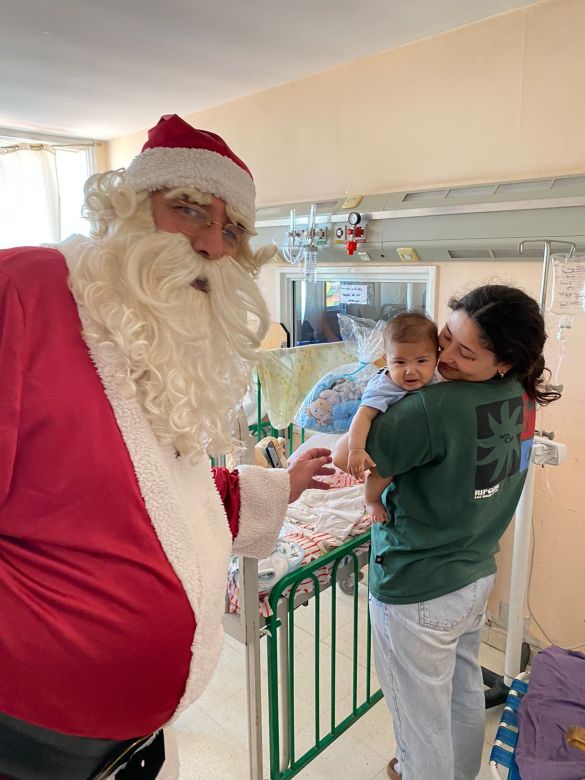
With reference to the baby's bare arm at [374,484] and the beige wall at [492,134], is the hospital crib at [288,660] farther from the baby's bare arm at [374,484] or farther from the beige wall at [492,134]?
the beige wall at [492,134]

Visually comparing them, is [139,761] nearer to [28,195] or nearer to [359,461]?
[359,461]

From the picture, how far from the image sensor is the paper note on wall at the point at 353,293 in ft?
9.51

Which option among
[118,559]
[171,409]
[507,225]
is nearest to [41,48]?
[507,225]

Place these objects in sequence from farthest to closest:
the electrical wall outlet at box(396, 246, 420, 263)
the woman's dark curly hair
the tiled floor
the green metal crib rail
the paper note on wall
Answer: the paper note on wall
the electrical wall outlet at box(396, 246, 420, 263)
the tiled floor
the green metal crib rail
the woman's dark curly hair

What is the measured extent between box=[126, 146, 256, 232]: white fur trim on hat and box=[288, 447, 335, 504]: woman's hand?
25.2 inches

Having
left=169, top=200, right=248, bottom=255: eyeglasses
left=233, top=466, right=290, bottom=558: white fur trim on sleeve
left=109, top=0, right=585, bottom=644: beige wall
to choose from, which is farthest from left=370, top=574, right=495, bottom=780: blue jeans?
left=169, top=200, right=248, bottom=255: eyeglasses

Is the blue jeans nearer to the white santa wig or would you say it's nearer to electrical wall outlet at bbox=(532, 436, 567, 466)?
electrical wall outlet at bbox=(532, 436, 567, 466)

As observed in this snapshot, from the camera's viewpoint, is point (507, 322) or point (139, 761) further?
point (507, 322)

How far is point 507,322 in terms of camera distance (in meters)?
1.25

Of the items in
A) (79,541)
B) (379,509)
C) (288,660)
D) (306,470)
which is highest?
(79,541)

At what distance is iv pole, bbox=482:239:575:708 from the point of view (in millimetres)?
1836

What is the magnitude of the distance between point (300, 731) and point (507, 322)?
1.78 meters

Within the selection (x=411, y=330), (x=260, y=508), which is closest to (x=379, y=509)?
(x=260, y=508)

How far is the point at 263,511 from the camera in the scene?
130cm
